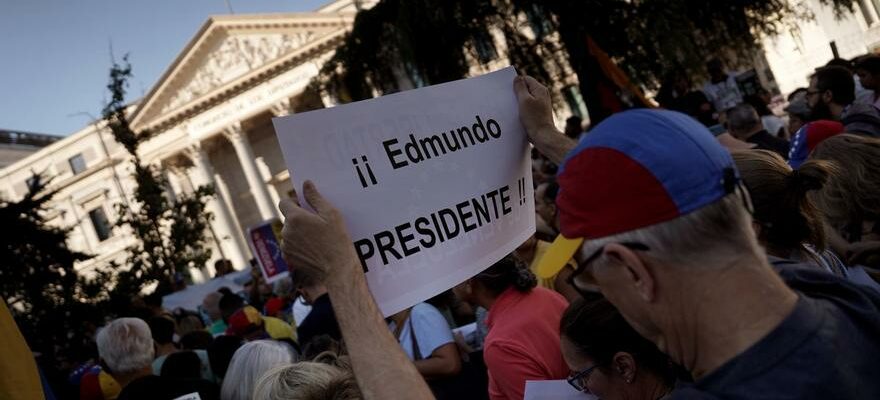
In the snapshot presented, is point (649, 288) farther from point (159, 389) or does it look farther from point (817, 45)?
point (817, 45)

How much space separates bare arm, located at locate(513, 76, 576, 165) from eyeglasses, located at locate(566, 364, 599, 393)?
1.82 feet

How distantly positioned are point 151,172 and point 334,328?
42.4ft

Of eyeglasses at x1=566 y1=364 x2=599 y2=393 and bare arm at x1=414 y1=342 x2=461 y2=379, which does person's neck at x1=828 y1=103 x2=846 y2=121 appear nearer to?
bare arm at x1=414 y1=342 x2=461 y2=379

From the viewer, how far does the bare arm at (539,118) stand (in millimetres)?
1913

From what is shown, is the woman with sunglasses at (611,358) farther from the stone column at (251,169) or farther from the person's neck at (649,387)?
the stone column at (251,169)

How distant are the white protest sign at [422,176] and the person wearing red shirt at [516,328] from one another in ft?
1.45

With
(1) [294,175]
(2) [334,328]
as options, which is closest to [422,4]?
(2) [334,328]

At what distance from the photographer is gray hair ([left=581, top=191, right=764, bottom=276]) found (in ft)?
3.57

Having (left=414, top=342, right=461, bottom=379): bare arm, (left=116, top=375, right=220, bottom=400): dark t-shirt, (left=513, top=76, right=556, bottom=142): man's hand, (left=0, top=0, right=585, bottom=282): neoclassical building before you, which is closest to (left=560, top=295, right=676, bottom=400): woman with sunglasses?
(left=513, top=76, right=556, bottom=142): man's hand

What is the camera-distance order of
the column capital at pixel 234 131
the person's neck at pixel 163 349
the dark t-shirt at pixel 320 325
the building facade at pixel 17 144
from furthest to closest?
1. the building facade at pixel 17 144
2. the column capital at pixel 234 131
3. the person's neck at pixel 163 349
4. the dark t-shirt at pixel 320 325

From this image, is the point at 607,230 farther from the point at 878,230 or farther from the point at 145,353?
the point at 145,353

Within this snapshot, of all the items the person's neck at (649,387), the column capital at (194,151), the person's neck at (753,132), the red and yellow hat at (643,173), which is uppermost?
the column capital at (194,151)

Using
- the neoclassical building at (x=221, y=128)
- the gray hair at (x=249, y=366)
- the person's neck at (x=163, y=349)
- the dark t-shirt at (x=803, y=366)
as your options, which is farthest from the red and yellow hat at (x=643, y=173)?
the neoclassical building at (x=221, y=128)

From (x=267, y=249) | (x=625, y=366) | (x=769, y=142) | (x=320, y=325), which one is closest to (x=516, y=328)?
(x=625, y=366)
